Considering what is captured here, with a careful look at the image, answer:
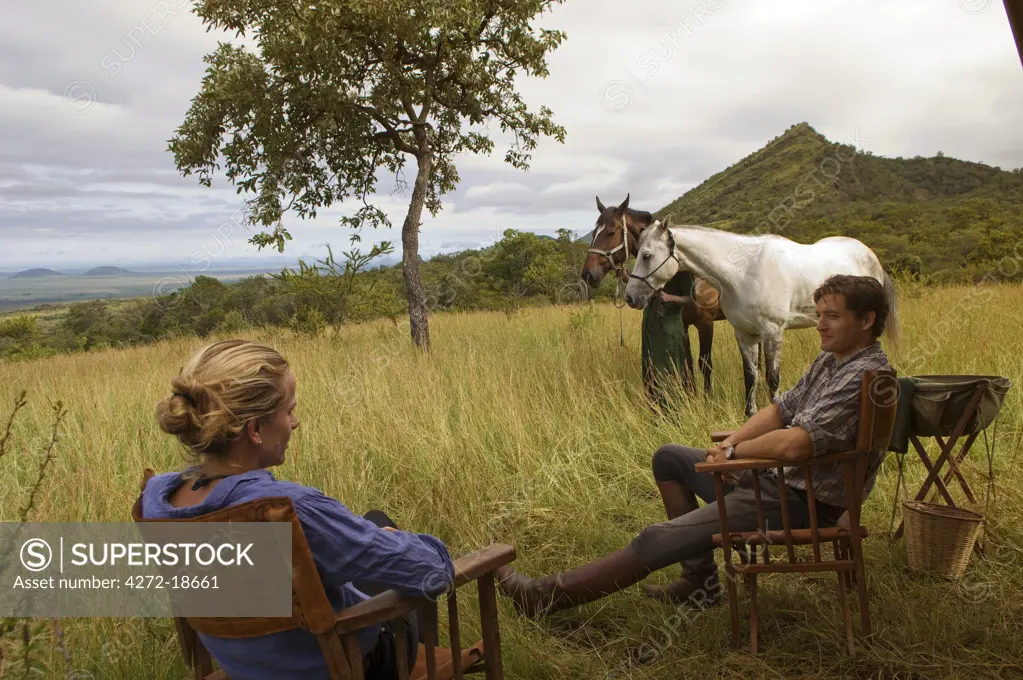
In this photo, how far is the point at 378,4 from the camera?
837 centimetres

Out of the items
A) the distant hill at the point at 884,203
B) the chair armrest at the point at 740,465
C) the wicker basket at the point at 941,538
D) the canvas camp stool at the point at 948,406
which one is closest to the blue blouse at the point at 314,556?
the chair armrest at the point at 740,465

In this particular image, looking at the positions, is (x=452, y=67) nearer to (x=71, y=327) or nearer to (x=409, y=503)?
(x=409, y=503)

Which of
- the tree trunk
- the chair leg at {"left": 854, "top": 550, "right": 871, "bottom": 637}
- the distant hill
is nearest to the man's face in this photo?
the chair leg at {"left": 854, "top": 550, "right": 871, "bottom": 637}

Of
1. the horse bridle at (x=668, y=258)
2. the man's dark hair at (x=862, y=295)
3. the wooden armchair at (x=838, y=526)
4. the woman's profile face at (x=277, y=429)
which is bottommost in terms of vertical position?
the wooden armchair at (x=838, y=526)

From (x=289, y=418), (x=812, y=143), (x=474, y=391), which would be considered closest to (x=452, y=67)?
(x=474, y=391)

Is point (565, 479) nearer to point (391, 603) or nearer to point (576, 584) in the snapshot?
point (576, 584)

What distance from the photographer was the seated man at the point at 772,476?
98.5 inches

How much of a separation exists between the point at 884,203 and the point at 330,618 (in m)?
37.0

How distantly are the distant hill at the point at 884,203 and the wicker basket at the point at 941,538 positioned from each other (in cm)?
1191

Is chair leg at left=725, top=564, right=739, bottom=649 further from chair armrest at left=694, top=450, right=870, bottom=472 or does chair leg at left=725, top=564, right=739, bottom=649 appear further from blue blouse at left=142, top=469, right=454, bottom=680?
blue blouse at left=142, top=469, right=454, bottom=680

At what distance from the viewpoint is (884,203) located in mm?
32531

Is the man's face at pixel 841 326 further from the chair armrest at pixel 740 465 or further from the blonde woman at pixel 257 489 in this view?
the blonde woman at pixel 257 489

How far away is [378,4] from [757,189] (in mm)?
32883

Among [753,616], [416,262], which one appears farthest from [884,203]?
[753,616]
